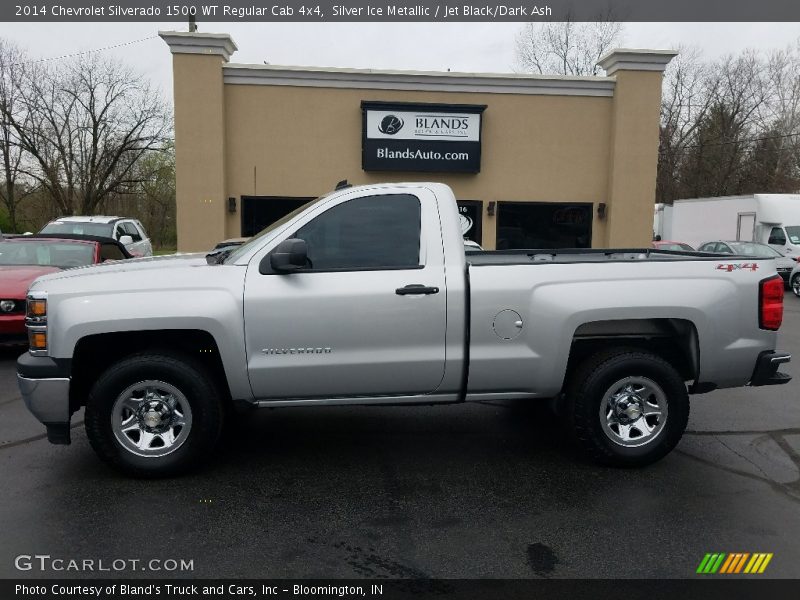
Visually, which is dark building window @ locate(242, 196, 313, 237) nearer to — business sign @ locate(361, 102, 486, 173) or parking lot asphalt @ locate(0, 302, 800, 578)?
business sign @ locate(361, 102, 486, 173)

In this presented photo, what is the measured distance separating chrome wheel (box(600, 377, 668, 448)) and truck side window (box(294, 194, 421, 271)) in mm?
1738

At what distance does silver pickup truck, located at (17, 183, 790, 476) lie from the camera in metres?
4.46

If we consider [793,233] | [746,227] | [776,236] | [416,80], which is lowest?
[776,236]

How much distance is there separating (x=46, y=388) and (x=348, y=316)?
2012 mm

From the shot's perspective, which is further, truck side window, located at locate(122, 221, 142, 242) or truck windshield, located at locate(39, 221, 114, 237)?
truck side window, located at locate(122, 221, 142, 242)

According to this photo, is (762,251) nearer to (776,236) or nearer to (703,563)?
(776,236)

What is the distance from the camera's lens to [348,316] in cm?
450

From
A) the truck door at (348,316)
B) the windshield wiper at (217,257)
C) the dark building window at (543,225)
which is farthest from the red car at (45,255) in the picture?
the dark building window at (543,225)

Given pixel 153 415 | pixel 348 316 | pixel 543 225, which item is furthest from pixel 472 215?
pixel 153 415

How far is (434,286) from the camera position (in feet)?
15.0

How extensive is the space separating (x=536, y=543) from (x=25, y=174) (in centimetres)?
4251

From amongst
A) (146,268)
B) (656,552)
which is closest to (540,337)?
(656,552)

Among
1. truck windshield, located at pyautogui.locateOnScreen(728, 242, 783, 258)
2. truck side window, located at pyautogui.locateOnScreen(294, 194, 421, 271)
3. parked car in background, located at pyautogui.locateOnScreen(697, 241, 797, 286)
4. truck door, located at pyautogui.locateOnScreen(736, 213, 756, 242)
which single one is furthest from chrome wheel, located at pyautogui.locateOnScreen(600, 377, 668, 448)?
truck door, located at pyautogui.locateOnScreen(736, 213, 756, 242)

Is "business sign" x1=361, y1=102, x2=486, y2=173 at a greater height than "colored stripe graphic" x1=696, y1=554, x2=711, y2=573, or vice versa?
"business sign" x1=361, y1=102, x2=486, y2=173
